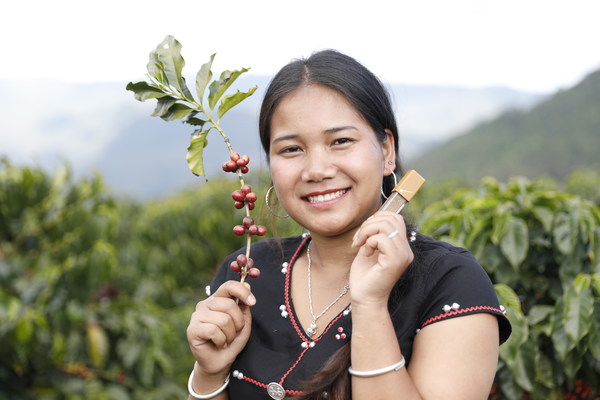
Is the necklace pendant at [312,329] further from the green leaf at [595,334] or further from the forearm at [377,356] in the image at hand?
the green leaf at [595,334]

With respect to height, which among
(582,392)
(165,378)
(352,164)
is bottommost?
(165,378)

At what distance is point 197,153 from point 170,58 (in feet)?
0.85

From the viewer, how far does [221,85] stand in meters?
1.71

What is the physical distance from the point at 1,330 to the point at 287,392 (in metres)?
3.21

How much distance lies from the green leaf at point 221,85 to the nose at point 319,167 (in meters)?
0.30

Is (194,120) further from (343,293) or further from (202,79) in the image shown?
(343,293)

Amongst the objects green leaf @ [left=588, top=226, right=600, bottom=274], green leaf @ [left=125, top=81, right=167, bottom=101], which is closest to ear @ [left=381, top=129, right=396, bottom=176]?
green leaf @ [left=125, top=81, right=167, bottom=101]

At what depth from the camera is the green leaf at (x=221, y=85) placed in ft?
5.58

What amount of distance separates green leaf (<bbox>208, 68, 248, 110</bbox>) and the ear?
17.3 inches

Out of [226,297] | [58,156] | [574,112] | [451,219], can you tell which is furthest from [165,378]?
[574,112]

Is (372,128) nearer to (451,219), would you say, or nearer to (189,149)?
(189,149)

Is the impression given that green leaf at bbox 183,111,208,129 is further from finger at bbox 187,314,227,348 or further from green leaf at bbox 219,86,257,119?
finger at bbox 187,314,227,348

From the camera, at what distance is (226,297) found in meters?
1.66

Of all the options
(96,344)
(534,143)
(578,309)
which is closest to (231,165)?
(578,309)
